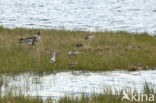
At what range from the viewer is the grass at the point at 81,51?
69.6 feet

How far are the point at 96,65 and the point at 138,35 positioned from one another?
30.3ft

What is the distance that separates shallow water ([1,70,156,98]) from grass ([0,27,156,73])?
835 millimetres

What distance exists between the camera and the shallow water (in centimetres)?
1705

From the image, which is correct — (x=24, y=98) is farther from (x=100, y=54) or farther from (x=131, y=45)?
(x=131, y=45)

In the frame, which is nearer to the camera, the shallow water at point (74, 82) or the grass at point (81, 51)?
the shallow water at point (74, 82)

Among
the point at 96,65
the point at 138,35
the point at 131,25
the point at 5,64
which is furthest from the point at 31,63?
the point at 131,25

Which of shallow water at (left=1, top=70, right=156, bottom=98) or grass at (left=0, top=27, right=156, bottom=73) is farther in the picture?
grass at (left=0, top=27, right=156, bottom=73)

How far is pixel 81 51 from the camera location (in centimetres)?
2416

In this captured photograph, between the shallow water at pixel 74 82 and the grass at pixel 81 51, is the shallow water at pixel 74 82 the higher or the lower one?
the lower one

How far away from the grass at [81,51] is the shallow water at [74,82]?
0.83 metres

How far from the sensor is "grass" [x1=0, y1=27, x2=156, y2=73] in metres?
21.2

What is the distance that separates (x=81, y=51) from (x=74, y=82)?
541 centimetres

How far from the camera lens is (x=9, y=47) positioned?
24188 mm

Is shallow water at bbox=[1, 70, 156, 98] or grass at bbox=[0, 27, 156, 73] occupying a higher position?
grass at bbox=[0, 27, 156, 73]
